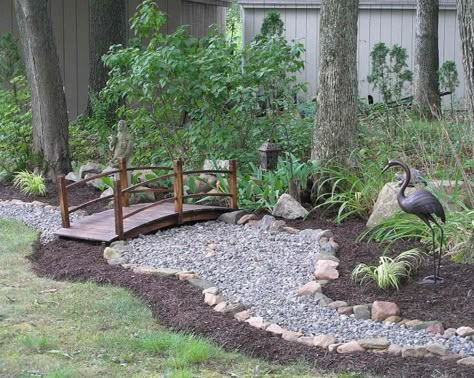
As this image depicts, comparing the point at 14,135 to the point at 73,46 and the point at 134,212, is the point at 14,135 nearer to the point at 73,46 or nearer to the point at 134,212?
the point at 134,212

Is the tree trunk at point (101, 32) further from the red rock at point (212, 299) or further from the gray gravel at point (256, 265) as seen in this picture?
the red rock at point (212, 299)

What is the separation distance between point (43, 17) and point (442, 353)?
7388mm

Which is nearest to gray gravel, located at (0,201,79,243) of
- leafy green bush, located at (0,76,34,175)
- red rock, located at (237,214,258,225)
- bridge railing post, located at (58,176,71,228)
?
bridge railing post, located at (58,176,71,228)

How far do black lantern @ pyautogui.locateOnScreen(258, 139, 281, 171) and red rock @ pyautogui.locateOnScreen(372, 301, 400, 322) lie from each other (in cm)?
366

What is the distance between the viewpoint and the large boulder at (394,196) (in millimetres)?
6957

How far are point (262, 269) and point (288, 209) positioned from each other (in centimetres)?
177

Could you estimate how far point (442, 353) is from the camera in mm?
4586

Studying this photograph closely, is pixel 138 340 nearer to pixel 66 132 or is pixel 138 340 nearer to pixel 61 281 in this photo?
pixel 61 281

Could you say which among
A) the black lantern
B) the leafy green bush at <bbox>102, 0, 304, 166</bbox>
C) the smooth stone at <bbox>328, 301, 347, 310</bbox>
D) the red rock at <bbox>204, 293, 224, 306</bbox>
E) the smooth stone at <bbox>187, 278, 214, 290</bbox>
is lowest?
the smooth stone at <bbox>328, 301, 347, 310</bbox>

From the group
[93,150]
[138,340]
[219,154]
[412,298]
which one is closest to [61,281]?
[138,340]

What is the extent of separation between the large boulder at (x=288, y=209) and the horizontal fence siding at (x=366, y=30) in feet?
28.4

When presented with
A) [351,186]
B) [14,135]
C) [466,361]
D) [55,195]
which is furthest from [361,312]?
[14,135]

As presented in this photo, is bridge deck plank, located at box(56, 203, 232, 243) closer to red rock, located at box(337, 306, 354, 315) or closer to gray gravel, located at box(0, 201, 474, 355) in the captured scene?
gray gravel, located at box(0, 201, 474, 355)

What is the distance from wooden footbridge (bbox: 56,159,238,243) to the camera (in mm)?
7371
